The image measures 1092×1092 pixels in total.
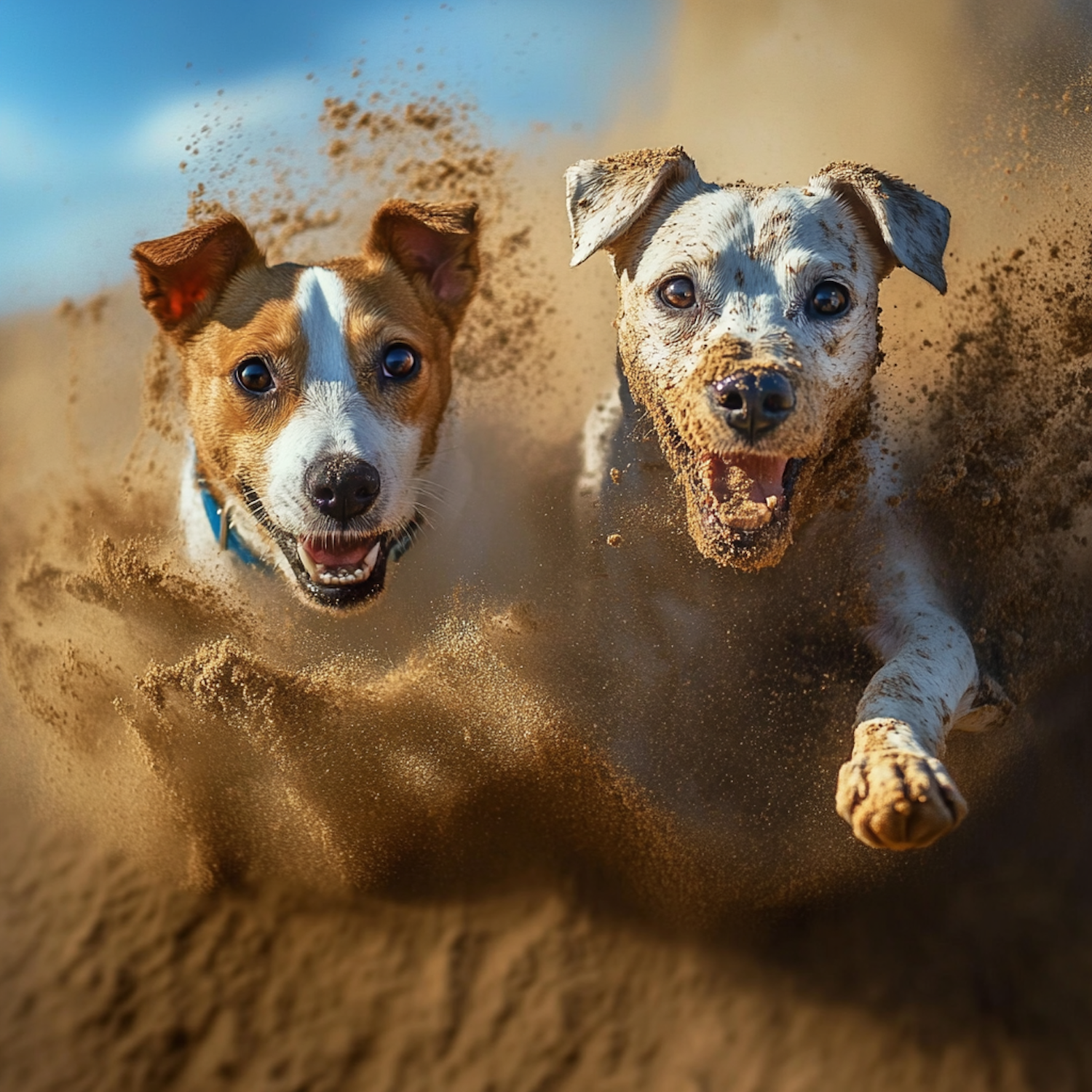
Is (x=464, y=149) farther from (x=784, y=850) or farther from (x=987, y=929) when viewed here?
(x=987, y=929)

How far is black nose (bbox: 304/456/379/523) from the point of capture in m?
3.61

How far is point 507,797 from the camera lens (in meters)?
5.04

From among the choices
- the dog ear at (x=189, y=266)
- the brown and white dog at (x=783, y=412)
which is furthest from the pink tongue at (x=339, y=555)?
the brown and white dog at (x=783, y=412)

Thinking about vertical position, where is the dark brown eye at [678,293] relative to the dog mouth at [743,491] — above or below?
above

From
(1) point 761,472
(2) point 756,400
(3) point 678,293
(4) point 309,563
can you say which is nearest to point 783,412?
(2) point 756,400

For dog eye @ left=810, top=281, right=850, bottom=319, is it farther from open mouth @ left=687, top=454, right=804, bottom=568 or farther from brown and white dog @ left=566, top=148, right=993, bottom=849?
open mouth @ left=687, top=454, right=804, bottom=568

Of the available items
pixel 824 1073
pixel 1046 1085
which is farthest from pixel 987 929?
pixel 824 1073

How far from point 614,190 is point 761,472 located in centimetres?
120

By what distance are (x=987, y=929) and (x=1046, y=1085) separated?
670mm

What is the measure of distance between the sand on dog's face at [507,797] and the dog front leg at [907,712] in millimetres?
413

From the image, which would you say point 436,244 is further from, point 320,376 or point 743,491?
point 743,491

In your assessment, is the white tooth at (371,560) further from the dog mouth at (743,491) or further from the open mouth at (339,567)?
the dog mouth at (743,491)

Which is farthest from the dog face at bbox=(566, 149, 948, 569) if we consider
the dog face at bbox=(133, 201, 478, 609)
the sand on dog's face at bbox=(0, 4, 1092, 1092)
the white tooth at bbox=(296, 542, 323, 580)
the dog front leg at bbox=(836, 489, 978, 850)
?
the white tooth at bbox=(296, 542, 323, 580)

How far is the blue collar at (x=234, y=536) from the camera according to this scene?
4.32m
